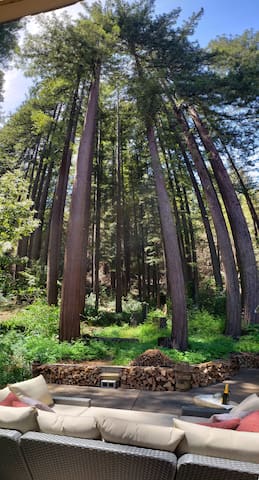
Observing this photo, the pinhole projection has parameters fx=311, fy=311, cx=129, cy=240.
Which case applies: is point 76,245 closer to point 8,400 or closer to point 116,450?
point 8,400

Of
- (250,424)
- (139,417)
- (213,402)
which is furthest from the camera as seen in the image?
(213,402)

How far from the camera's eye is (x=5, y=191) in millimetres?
7410

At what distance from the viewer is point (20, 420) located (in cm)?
229

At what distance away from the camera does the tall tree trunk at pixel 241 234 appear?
8.86 metres

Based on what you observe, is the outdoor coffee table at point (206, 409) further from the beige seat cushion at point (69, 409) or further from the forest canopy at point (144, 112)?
the forest canopy at point (144, 112)

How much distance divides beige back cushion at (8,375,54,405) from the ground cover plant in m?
1.87

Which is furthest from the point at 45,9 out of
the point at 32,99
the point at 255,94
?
the point at 32,99

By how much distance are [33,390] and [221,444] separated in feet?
7.68

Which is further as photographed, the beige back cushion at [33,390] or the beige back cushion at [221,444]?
the beige back cushion at [33,390]

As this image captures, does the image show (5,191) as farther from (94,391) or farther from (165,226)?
(94,391)

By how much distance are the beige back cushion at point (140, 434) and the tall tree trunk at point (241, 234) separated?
288 inches

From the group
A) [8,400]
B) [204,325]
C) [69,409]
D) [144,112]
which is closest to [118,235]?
[204,325]

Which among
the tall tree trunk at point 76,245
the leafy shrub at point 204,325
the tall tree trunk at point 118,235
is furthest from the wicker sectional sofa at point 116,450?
the tall tree trunk at point 118,235

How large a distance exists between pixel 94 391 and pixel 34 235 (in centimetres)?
1139
